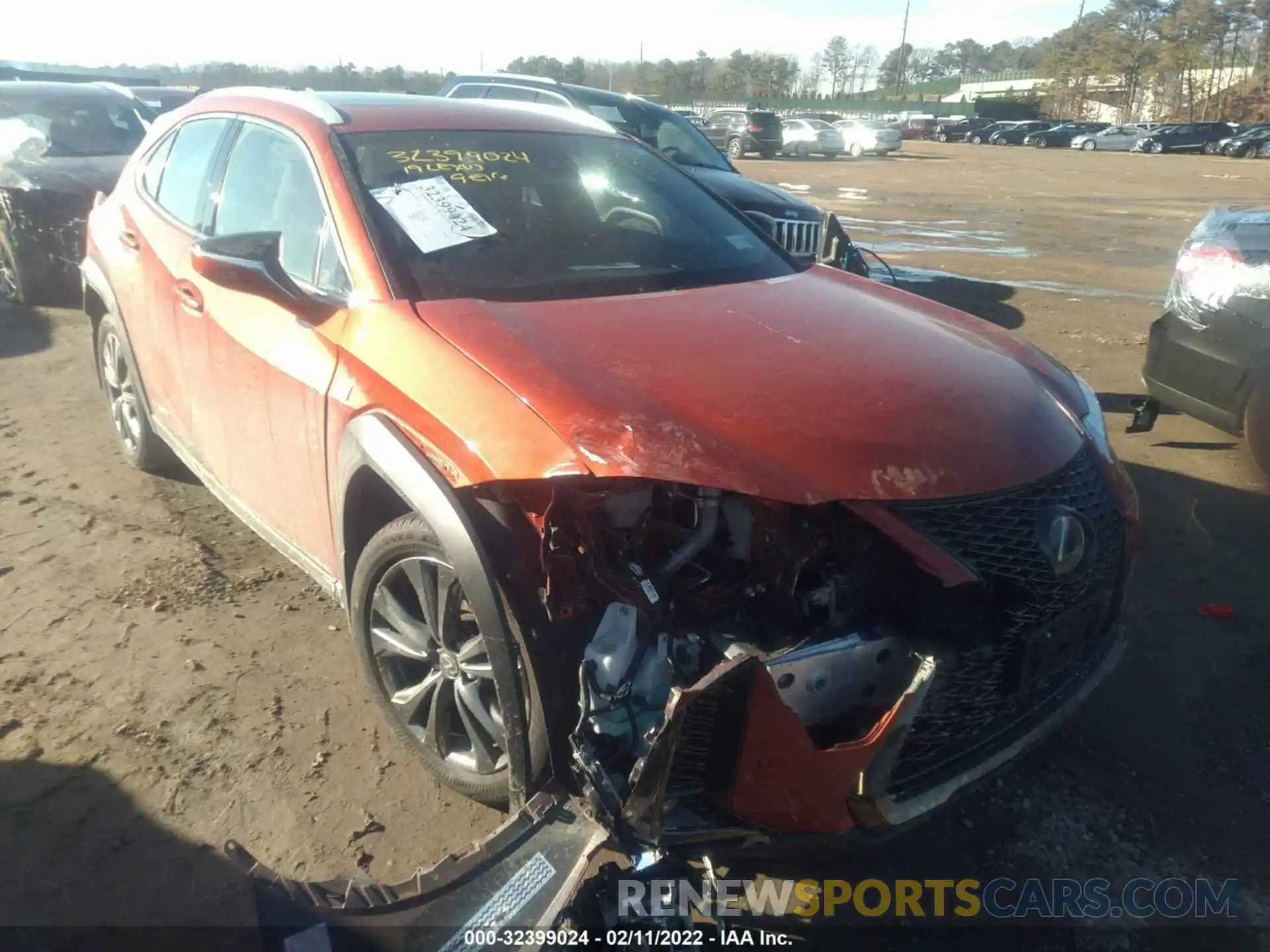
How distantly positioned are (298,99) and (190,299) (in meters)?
0.80

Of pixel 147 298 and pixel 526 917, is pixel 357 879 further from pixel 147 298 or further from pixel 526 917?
pixel 147 298

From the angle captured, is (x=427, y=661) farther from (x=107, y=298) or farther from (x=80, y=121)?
(x=80, y=121)

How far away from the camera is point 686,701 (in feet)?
6.02

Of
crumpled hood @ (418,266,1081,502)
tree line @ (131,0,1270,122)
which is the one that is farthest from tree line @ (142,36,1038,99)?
crumpled hood @ (418,266,1081,502)

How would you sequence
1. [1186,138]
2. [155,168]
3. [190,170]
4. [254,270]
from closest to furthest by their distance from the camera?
[254,270] → [190,170] → [155,168] → [1186,138]

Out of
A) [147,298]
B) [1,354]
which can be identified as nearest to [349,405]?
[147,298]

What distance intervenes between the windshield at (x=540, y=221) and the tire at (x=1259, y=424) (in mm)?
2427

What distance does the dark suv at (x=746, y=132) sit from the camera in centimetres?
3250

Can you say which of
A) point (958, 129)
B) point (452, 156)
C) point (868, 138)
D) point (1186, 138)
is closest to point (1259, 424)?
point (452, 156)

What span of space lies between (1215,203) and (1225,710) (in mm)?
19034

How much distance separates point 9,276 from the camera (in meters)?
8.05

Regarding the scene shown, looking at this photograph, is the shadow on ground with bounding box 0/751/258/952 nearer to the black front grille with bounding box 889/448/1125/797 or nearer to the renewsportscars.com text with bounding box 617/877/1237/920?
the renewsportscars.com text with bounding box 617/877/1237/920

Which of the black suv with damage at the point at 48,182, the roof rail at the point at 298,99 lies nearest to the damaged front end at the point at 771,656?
the roof rail at the point at 298,99

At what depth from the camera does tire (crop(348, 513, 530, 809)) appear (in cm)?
240
